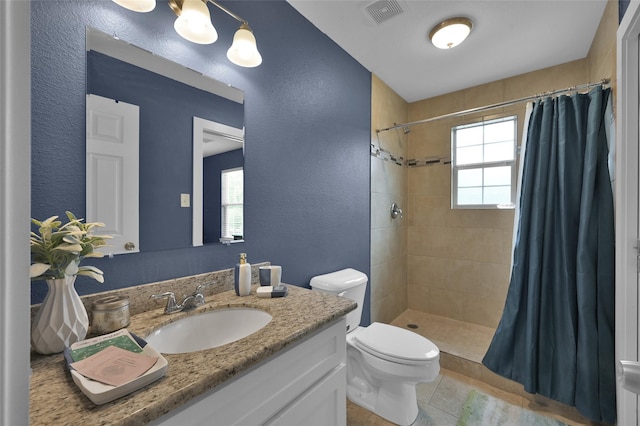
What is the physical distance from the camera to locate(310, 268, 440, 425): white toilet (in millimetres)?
1450

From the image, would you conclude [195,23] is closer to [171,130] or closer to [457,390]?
[171,130]

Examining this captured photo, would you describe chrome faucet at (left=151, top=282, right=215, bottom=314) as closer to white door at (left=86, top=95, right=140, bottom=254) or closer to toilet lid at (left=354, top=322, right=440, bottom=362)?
white door at (left=86, top=95, right=140, bottom=254)

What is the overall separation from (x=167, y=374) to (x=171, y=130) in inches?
36.1

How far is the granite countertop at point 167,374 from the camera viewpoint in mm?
534

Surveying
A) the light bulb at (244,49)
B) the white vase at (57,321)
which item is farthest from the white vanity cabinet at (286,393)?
the light bulb at (244,49)

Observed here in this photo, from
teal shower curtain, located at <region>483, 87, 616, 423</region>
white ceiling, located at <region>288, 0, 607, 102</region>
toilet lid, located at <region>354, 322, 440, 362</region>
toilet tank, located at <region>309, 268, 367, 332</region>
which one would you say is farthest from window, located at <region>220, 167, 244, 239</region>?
teal shower curtain, located at <region>483, 87, 616, 423</region>

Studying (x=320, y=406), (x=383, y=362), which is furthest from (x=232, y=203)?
(x=383, y=362)

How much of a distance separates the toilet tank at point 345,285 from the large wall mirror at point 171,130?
0.72m

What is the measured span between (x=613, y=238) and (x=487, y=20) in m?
1.48

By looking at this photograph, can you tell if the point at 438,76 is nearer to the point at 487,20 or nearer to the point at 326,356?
the point at 487,20

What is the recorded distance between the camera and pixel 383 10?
166 cm

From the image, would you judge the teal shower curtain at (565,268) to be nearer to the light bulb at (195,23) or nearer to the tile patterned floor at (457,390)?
the tile patterned floor at (457,390)

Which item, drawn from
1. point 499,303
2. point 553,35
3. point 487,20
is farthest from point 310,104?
point 499,303

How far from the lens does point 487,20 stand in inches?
69.1
